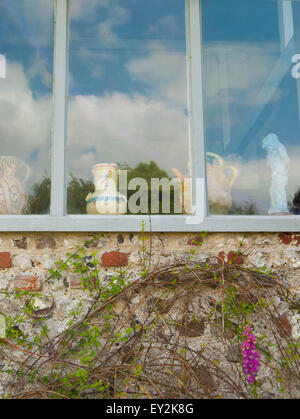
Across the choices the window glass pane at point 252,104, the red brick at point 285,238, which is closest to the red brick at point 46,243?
the window glass pane at point 252,104

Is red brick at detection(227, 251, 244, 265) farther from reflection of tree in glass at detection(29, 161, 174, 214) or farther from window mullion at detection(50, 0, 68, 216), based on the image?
window mullion at detection(50, 0, 68, 216)

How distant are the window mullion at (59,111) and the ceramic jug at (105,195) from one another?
0.18 metres

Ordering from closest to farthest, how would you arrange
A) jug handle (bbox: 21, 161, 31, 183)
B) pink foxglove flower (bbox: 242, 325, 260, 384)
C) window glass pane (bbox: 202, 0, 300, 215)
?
pink foxglove flower (bbox: 242, 325, 260, 384), jug handle (bbox: 21, 161, 31, 183), window glass pane (bbox: 202, 0, 300, 215)

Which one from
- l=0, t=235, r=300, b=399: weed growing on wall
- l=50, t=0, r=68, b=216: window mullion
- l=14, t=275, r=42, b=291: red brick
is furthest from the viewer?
l=50, t=0, r=68, b=216: window mullion

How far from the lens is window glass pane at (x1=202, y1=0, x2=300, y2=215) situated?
7.48 ft

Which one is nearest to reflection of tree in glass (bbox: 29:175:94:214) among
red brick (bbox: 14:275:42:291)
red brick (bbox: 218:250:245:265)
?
red brick (bbox: 14:275:42:291)

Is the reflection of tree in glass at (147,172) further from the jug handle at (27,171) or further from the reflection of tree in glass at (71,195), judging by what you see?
the jug handle at (27,171)

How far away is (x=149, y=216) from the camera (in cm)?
206

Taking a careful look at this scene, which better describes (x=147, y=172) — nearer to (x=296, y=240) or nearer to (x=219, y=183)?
(x=219, y=183)

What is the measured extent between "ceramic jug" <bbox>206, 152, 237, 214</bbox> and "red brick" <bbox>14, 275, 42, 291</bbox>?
1112 mm

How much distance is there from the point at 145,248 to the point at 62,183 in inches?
24.5

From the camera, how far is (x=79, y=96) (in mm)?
2361

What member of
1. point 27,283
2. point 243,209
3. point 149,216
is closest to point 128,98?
point 149,216

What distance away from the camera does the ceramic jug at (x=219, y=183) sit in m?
2.18
